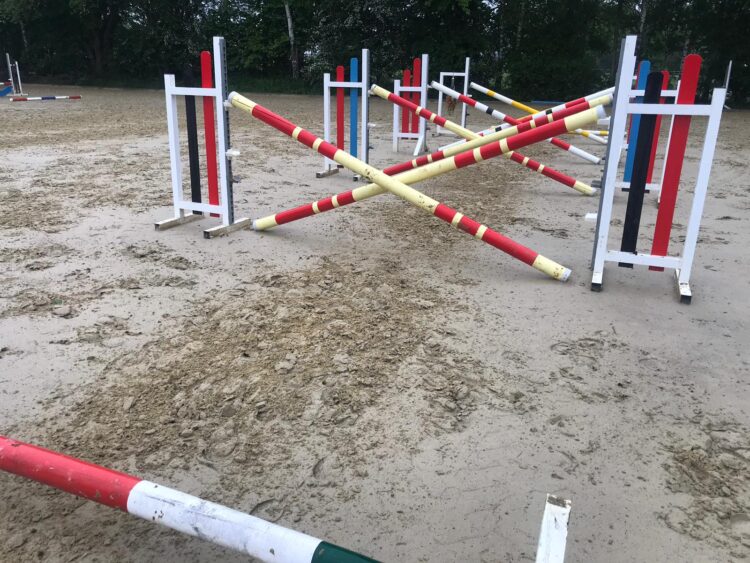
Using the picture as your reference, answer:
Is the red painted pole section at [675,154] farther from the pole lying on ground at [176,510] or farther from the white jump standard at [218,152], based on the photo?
the pole lying on ground at [176,510]

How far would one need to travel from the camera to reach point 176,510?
1.56 meters

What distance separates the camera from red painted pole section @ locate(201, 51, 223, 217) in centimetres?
503

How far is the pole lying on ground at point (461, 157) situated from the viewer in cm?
411

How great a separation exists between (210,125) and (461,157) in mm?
2078

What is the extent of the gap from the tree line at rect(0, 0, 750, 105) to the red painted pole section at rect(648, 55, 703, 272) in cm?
1993

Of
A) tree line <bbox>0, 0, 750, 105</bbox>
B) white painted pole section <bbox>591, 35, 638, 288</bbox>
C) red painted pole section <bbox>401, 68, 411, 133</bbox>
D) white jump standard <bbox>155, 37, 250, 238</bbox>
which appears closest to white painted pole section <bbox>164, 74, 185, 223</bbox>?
white jump standard <bbox>155, 37, 250, 238</bbox>

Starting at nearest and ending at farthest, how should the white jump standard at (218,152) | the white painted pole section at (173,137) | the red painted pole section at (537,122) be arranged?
the red painted pole section at (537,122) < the white jump standard at (218,152) < the white painted pole section at (173,137)

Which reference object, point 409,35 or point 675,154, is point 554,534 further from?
point 409,35

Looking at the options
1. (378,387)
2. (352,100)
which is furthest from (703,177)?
(352,100)

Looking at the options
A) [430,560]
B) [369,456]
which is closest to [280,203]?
[369,456]

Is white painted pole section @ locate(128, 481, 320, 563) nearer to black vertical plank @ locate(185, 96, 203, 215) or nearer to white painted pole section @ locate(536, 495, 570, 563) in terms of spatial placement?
white painted pole section @ locate(536, 495, 570, 563)

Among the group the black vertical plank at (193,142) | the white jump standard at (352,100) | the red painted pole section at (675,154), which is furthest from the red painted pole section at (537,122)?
the white jump standard at (352,100)

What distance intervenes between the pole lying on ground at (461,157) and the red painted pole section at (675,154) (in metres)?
0.49

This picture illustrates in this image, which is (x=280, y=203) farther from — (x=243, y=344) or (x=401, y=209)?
(x=243, y=344)
